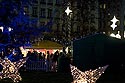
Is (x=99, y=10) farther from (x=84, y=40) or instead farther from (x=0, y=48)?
(x=0, y=48)

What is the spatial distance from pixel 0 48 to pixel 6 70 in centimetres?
143

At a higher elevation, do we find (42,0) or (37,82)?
(42,0)

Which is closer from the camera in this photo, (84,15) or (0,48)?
(0,48)

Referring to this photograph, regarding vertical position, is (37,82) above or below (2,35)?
below

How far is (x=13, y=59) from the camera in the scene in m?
18.7

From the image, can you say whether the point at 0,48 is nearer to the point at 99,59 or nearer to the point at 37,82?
the point at 37,82

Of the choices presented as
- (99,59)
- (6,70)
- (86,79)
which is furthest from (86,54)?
(86,79)

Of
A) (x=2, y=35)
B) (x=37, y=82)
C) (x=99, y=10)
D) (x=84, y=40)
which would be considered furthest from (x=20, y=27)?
(x=99, y=10)

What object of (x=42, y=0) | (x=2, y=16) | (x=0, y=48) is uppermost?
(x=42, y=0)

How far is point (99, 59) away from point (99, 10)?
52.0 metres

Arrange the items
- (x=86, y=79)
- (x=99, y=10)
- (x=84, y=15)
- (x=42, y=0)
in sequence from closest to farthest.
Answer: (x=86, y=79) < (x=84, y=15) < (x=42, y=0) < (x=99, y=10)

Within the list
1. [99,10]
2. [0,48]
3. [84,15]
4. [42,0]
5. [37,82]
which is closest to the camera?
[0,48]

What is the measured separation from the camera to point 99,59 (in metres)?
27.4

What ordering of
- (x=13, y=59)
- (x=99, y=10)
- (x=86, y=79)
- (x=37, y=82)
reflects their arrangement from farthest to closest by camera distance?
(x=99, y=10), (x=37, y=82), (x=13, y=59), (x=86, y=79)
